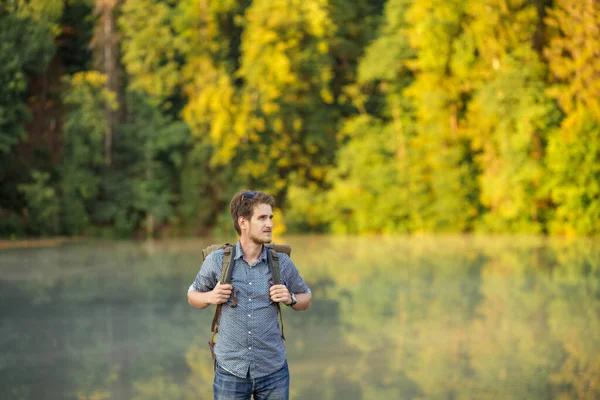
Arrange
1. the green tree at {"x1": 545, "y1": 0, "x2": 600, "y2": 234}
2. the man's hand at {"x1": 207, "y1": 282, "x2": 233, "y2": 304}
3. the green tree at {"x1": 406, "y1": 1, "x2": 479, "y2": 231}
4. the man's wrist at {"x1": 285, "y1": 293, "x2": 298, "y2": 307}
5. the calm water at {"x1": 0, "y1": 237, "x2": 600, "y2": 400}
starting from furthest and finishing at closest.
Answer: the green tree at {"x1": 406, "y1": 1, "x2": 479, "y2": 231}, the green tree at {"x1": 545, "y1": 0, "x2": 600, "y2": 234}, the calm water at {"x1": 0, "y1": 237, "x2": 600, "y2": 400}, the man's wrist at {"x1": 285, "y1": 293, "x2": 298, "y2": 307}, the man's hand at {"x1": 207, "y1": 282, "x2": 233, "y2": 304}

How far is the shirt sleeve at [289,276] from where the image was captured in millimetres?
4309

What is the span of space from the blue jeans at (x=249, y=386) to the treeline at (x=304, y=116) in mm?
26499

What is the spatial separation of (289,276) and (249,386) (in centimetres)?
48

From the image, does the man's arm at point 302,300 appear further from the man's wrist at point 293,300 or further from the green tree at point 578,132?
the green tree at point 578,132

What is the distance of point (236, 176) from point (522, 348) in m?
25.6

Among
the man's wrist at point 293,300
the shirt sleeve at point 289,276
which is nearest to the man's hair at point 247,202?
the shirt sleeve at point 289,276

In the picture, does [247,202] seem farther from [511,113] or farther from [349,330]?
[511,113]

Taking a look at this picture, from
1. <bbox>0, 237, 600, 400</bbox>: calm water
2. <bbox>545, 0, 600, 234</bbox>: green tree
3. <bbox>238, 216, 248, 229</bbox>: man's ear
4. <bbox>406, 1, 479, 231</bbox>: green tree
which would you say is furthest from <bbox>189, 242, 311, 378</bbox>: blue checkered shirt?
<bbox>406, 1, 479, 231</bbox>: green tree

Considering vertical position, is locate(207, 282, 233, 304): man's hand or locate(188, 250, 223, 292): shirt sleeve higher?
locate(188, 250, 223, 292): shirt sleeve

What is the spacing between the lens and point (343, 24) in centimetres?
3778

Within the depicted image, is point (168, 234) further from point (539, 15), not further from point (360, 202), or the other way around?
point (539, 15)

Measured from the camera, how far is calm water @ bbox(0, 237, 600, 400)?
8.09 metres

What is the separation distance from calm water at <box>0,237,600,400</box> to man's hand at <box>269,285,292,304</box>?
11.5ft

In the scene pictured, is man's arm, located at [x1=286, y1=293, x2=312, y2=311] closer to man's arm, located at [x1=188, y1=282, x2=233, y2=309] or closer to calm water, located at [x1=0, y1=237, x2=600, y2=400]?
man's arm, located at [x1=188, y1=282, x2=233, y2=309]
